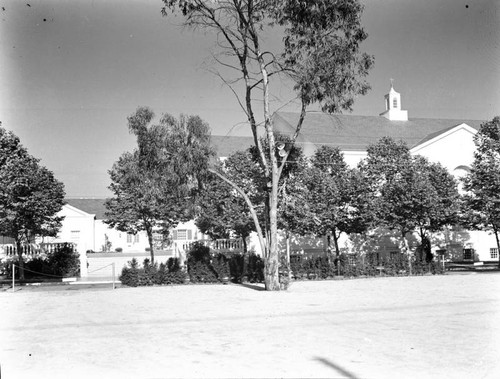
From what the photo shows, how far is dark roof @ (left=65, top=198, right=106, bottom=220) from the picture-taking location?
183 feet

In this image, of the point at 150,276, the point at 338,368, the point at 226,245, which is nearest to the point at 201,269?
the point at 150,276

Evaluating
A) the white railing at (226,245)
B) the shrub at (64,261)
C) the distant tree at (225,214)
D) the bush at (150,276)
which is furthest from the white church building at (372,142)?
the bush at (150,276)

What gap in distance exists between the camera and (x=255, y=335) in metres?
10.3

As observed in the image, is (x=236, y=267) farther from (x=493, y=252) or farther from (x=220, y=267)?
(x=493, y=252)

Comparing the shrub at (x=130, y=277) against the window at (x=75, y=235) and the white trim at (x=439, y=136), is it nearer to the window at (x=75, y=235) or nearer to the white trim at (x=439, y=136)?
the white trim at (x=439, y=136)

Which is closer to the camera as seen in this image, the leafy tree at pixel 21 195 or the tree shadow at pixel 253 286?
the tree shadow at pixel 253 286

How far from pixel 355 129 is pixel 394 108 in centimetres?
811

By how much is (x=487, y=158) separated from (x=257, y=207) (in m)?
14.6

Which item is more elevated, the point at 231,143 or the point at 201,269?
the point at 231,143

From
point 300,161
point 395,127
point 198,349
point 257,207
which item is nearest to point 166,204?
point 257,207

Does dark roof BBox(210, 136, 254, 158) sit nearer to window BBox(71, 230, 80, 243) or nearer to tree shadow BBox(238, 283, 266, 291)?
window BBox(71, 230, 80, 243)

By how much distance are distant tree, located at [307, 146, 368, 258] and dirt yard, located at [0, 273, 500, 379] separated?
397 inches

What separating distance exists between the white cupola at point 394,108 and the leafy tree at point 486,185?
1692 centimetres

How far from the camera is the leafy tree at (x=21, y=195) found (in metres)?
24.1
